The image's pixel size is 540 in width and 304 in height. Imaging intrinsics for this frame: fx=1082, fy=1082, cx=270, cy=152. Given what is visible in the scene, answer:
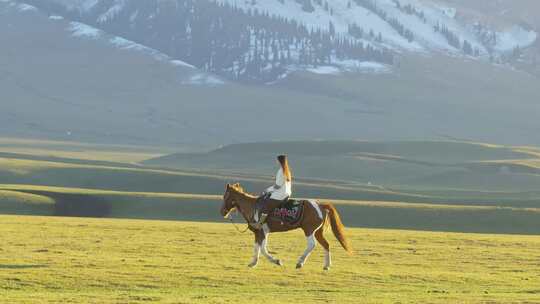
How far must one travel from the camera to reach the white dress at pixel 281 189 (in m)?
28.9

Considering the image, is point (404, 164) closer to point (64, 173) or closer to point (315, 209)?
point (64, 173)

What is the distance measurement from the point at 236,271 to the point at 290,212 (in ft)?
6.98

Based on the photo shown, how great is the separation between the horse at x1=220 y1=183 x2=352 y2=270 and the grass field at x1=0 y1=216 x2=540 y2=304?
51 centimetres

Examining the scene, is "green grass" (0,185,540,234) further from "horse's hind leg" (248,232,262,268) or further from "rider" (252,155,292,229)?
"rider" (252,155,292,229)

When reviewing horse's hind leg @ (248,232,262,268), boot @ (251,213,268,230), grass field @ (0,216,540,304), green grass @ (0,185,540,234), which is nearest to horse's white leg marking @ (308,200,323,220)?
boot @ (251,213,268,230)

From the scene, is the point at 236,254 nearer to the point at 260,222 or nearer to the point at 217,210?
the point at 260,222

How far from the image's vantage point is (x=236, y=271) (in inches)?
1134

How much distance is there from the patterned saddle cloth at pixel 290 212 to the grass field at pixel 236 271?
1434 mm

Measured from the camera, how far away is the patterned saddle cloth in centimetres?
2880

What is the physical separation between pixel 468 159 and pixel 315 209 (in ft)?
454

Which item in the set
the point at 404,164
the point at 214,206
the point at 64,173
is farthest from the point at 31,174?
the point at 404,164

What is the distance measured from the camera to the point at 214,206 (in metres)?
71.9

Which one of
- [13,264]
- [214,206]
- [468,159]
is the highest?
[13,264]

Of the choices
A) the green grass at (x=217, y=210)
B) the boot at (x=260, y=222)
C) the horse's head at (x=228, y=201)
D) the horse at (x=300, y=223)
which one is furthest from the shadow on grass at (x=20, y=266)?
the green grass at (x=217, y=210)
